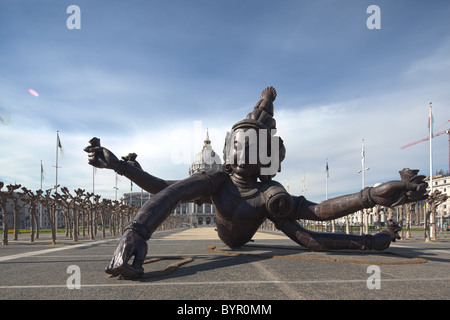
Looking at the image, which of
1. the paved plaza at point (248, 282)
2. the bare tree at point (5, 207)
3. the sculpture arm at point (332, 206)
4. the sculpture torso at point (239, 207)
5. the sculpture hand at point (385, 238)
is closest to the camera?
the paved plaza at point (248, 282)

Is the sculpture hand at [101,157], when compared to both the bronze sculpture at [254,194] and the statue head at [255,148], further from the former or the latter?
the statue head at [255,148]

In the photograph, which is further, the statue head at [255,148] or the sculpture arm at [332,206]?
the statue head at [255,148]

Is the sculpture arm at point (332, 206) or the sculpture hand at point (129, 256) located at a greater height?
the sculpture arm at point (332, 206)

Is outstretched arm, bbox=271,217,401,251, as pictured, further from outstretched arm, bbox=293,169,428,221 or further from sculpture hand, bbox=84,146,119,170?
sculpture hand, bbox=84,146,119,170

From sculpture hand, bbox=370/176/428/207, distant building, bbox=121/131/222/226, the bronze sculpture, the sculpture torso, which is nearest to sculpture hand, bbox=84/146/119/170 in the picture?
the bronze sculpture

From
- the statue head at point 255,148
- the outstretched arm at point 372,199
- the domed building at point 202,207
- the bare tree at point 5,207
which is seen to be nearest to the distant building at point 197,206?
the domed building at point 202,207

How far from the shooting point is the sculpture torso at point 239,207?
351 inches

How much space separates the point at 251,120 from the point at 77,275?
19.4 feet

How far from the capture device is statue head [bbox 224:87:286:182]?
30.3ft

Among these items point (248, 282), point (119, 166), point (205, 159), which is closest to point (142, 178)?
point (119, 166)

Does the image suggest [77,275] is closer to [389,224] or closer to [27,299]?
[27,299]

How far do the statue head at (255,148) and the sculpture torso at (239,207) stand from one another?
1.55ft

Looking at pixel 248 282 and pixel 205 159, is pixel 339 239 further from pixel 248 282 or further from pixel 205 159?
pixel 205 159
